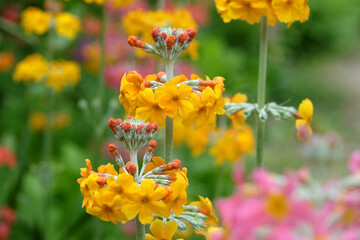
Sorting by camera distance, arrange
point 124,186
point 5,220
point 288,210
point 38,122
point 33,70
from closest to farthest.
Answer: point 288,210 → point 124,186 → point 5,220 → point 33,70 → point 38,122

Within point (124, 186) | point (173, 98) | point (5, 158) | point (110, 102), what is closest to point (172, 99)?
point (173, 98)

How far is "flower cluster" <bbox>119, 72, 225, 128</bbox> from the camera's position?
155cm

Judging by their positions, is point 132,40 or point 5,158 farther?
point 5,158

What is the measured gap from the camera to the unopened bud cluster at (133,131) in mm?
1529

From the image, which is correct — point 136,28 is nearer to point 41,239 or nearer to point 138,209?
point 41,239

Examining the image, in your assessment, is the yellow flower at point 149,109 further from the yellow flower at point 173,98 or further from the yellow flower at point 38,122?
the yellow flower at point 38,122

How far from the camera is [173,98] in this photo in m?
1.56

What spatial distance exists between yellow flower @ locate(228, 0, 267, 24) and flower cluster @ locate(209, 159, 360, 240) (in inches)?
40.4

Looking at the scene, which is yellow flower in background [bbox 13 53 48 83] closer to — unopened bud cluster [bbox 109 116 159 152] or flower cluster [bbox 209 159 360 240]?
unopened bud cluster [bbox 109 116 159 152]

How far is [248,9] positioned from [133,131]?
63 cm

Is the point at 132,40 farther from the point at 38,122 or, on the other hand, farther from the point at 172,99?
the point at 38,122

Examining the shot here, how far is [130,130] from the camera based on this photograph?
1.53 meters

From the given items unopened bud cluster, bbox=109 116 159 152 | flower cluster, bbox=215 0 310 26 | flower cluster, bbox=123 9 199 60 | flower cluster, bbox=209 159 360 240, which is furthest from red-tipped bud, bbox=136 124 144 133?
flower cluster, bbox=123 9 199 60

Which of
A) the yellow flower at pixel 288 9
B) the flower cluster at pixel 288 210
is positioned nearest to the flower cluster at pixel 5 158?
the yellow flower at pixel 288 9
